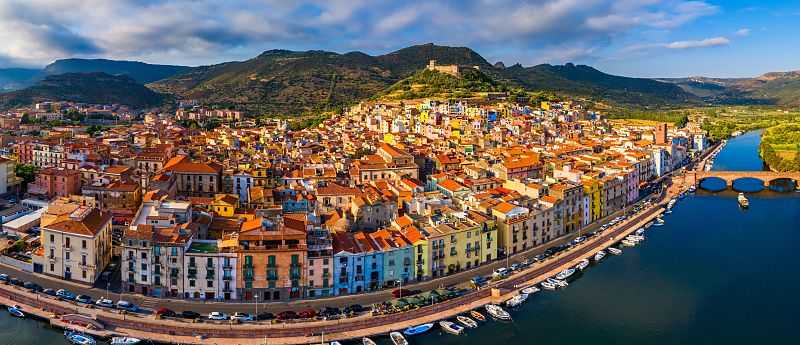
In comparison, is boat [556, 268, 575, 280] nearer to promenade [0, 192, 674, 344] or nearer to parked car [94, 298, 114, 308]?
promenade [0, 192, 674, 344]

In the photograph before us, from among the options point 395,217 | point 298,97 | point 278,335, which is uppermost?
point 298,97

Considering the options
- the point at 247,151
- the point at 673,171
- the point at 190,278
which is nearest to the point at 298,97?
the point at 247,151

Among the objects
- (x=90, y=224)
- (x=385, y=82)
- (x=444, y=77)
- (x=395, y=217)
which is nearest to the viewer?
(x=90, y=224)

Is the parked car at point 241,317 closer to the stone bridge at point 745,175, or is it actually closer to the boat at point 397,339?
the boat at point 397,339

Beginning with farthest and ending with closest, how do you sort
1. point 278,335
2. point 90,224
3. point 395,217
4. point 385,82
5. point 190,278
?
1. point 385,82
2. point 395,217
3. point 90,224
4. point 190,278
5. point 278,335

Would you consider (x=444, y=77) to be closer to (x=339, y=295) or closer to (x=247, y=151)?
(x=247, y=151)

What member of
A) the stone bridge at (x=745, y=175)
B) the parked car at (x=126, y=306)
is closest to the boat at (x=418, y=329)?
the parked car at (x=126, y=306)

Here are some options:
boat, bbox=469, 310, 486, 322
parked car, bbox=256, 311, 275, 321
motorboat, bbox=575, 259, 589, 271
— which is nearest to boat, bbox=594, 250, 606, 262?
motorboat, bbox=575, 259, 589, 271
